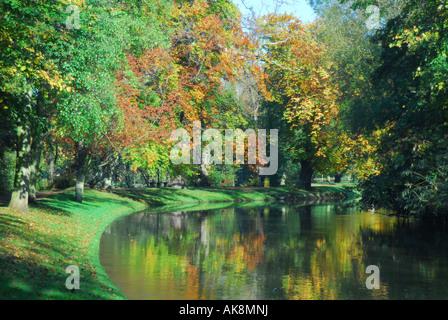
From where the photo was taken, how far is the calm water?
43.9ft

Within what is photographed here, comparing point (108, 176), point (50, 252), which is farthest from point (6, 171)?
point (50, 252)

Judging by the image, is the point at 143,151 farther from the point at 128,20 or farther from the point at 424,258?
the point at 424,258

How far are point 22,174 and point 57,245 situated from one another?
7.93m

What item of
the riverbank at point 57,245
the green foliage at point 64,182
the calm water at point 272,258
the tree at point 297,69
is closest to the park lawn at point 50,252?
the riverbank at point 57,245

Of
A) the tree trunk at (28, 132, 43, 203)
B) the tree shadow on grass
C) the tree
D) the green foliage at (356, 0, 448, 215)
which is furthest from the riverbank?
the tree

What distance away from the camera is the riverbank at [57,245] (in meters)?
11.5

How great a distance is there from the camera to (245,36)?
3925 centimetres

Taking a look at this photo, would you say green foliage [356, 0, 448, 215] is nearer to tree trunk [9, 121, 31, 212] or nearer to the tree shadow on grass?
the tree shadow on grass

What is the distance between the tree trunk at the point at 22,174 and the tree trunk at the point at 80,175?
859cm

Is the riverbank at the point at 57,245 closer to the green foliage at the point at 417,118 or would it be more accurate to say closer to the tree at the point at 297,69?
the green foliage at the point at 417,118

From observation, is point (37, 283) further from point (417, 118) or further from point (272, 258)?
point (417, 118)

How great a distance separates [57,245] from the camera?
56.4ft

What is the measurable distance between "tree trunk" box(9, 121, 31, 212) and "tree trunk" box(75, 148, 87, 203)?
8.59 metres
